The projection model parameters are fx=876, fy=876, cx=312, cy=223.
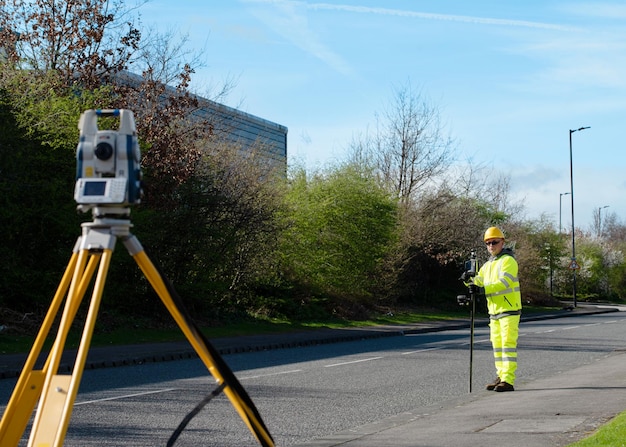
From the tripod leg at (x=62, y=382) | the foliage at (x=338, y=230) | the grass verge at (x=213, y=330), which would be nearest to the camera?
the tripod leg at (x=62, y=382)

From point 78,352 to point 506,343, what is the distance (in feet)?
28.4

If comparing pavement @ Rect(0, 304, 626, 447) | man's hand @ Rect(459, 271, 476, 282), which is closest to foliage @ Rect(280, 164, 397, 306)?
pavement @ Rect(0, 304, 626, 447)

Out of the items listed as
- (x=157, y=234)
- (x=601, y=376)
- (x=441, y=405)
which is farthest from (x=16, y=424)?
(x=157, y=234)

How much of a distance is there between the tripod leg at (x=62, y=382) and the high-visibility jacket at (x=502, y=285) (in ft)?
27.5

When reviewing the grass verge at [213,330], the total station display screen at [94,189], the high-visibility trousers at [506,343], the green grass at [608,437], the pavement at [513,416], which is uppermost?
the total station display screen at [94,189]

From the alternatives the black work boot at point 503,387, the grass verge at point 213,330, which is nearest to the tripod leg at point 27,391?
the black work boot at point 503,387

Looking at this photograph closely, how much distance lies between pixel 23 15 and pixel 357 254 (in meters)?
16.4

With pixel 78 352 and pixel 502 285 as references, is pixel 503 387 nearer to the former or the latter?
pixel 502 285

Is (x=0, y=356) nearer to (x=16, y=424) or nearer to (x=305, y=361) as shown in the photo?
(x=305, y=361)

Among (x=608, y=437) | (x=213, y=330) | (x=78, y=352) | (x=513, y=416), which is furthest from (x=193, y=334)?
(x=213, y=330)

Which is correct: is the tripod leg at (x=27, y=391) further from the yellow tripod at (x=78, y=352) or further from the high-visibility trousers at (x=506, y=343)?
the high-visibility trousers at (x=506, y=343)

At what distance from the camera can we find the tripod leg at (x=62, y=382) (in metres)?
3.50

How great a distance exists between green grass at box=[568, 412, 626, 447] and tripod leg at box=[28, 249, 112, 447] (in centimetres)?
456

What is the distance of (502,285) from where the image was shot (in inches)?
449
